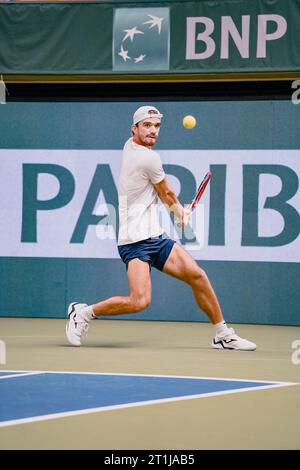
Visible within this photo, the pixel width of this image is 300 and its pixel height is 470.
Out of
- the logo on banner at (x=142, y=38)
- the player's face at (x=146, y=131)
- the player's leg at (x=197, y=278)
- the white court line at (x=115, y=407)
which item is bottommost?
the white court line at (x=115, y=407)

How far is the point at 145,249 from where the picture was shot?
820 centimetres

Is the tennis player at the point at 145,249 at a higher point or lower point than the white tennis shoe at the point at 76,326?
higher

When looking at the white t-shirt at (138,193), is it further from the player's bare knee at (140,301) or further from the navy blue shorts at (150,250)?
the player's bare knee at (140,301)

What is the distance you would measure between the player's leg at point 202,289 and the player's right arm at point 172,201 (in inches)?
13.2

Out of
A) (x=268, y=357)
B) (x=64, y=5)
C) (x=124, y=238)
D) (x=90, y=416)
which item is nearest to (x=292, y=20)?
(x=64, y=5)

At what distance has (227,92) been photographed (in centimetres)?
1083

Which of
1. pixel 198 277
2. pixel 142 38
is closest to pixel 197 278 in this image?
pixel 198 277

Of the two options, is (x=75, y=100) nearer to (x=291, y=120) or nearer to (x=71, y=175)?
(x=71, y=175)

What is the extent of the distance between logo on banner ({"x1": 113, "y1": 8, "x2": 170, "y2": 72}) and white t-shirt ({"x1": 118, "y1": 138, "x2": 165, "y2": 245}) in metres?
2.27

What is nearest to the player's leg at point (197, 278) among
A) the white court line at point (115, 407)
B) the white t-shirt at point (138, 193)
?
the white t-shirt at point (138, 193)

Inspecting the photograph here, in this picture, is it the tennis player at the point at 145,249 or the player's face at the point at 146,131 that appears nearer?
the tennis player at the point at 145,249

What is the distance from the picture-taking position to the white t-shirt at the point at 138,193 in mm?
8180

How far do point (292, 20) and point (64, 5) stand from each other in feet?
7.82

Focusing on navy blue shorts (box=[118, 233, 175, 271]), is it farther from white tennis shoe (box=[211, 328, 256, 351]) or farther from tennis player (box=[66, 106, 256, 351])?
white tennis shoe (box=[211, 328, 256, 351])
